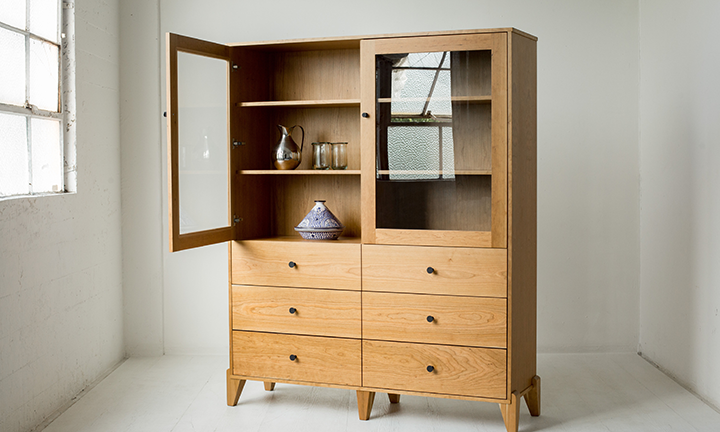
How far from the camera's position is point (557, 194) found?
Result: 3.24 meters

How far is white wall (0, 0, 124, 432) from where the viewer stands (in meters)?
2.27

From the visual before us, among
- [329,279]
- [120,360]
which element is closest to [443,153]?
[329,279]

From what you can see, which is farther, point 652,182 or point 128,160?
point 128,160

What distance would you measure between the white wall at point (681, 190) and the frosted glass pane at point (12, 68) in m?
3.18

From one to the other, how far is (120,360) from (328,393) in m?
1.39

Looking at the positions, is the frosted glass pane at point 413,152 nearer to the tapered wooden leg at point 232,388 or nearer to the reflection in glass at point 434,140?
the reflection in glass at point 434,140

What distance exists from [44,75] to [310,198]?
56.1 inches

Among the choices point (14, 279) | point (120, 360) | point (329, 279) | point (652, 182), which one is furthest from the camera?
point (120, 360)

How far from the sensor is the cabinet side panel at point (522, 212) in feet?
7.43

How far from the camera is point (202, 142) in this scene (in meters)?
2.43

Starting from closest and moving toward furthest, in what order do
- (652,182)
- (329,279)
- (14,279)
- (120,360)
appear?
(14,279) < (329,279) < (652,182) < (120,360)

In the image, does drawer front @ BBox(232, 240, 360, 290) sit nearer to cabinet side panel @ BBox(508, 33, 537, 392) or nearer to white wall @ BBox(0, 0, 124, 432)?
cabinet side panel @ BBox(508, 33, 537, 392)

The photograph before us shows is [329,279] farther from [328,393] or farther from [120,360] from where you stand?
[120,360]

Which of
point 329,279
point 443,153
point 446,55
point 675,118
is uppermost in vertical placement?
point 446,55
